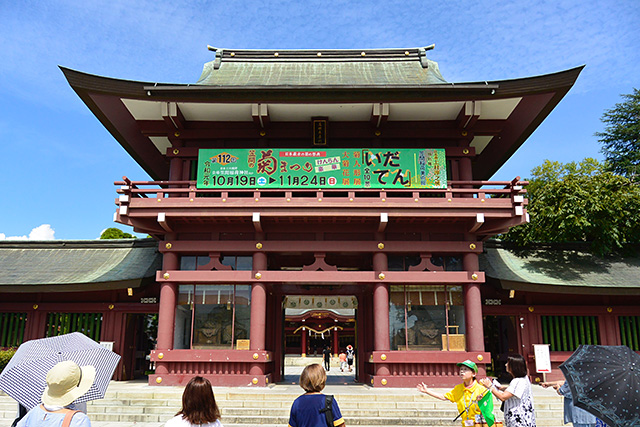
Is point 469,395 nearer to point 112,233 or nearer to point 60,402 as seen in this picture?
point 60,402

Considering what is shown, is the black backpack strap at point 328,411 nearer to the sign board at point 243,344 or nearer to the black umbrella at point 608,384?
the black umbrella at point 608,384

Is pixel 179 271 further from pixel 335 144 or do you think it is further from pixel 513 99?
pixel 513 99

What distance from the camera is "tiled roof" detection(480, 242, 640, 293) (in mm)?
17875

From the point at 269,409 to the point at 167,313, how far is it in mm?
5314

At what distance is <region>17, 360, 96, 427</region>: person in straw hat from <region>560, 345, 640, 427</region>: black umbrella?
4.75m

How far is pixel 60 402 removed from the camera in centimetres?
434

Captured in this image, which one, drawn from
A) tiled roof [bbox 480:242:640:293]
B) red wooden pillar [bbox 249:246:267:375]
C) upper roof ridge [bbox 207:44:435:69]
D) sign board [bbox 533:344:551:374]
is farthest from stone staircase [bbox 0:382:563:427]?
upper roof ridge [bbox 207:44:435:69]

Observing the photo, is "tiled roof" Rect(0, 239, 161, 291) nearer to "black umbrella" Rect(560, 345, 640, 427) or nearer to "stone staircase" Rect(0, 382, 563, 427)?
"stone staircase" Rect(0, 382, 563, 427)

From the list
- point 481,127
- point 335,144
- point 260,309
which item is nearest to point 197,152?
point 335,144

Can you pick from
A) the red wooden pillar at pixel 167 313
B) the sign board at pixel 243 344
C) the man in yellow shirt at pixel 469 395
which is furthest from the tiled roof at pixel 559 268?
the man in yellow shirt at pixel 469 395

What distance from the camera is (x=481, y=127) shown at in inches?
703

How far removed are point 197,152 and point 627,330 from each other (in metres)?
17.4

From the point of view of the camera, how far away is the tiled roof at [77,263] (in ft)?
59.6

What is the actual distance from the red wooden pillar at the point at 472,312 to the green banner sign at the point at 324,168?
2.76 metres
